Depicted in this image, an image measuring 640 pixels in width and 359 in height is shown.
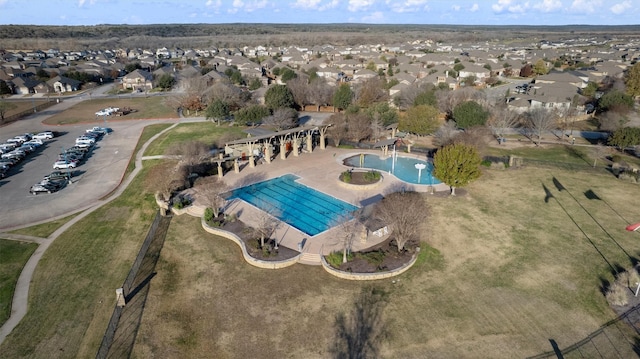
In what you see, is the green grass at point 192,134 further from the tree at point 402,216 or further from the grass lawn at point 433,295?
the tree at point 402,216

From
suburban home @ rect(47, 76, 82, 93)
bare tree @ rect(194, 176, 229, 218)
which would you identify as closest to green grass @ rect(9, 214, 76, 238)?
bare tree @ rect(194, 176, 229, 218)

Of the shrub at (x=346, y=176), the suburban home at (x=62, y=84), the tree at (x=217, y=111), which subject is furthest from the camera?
the suburban home at (x=62, y=84)

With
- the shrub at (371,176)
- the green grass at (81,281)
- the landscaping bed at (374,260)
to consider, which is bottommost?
the green grass at (81,281)

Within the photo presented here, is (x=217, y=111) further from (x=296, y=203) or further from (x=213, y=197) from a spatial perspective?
(x=213, y=197)

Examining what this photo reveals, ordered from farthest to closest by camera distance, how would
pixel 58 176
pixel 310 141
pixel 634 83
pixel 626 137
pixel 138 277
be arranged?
pixel 634 83, pixel 310 141, pixel 626 137, pixel 58 176, pixel 138 277

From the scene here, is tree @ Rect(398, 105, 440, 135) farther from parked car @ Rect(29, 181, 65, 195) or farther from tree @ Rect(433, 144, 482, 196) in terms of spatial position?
parked car @ Rect(29, 181, 65, 195)

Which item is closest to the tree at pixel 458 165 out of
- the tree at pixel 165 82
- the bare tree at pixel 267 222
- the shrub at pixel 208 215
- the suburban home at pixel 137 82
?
the bare tree at pixel 267 222

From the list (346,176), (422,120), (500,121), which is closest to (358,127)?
(422,120)
